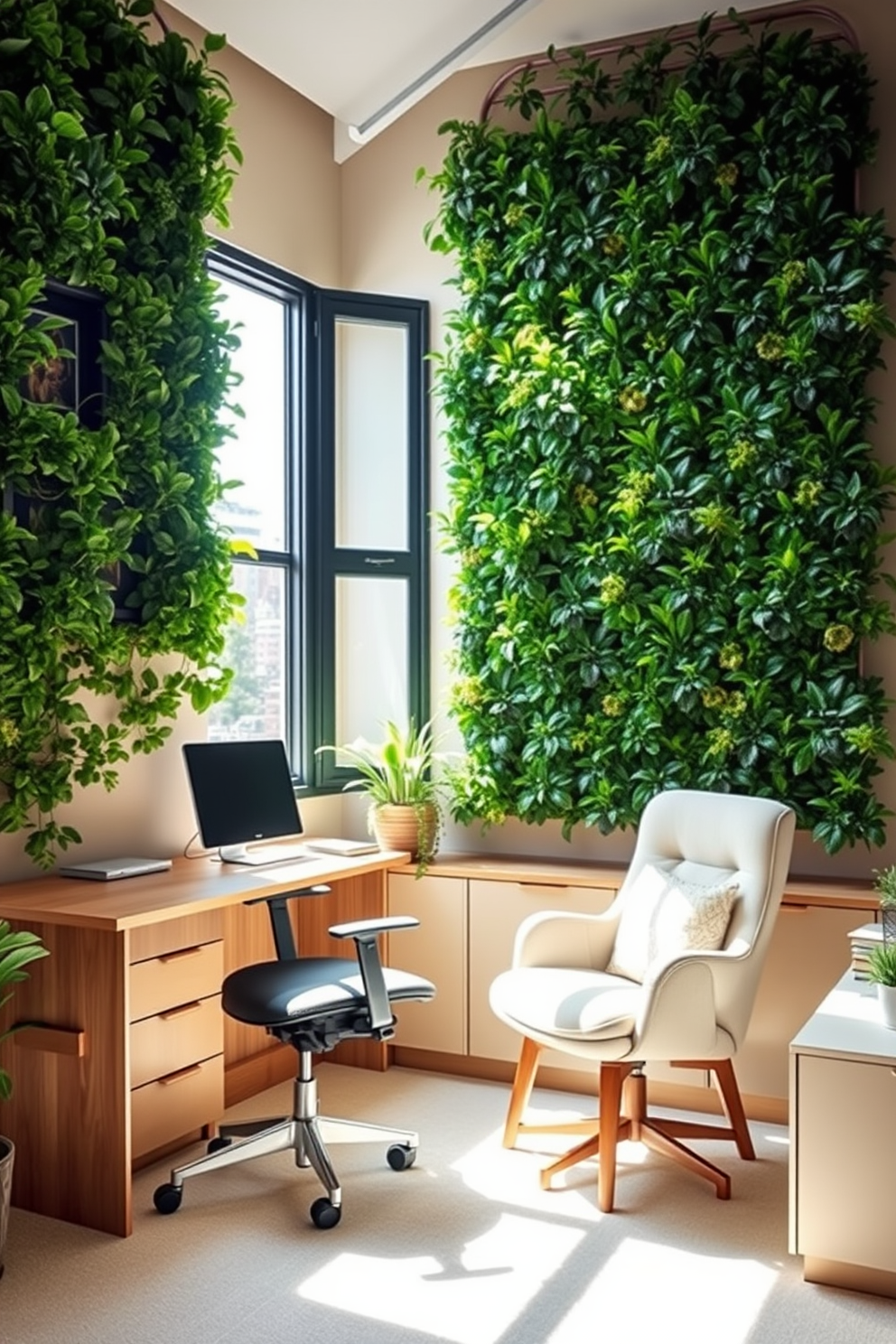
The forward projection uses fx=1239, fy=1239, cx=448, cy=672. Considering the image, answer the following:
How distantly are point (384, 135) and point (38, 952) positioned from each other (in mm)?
3442

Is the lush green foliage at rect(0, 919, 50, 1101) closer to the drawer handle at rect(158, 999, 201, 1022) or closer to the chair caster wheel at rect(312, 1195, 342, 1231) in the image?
the drawer handle at rect(158, 999, 201, 1022)

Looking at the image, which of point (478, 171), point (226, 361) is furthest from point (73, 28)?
point (478, 171)

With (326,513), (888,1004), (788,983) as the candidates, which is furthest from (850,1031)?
(326,513)

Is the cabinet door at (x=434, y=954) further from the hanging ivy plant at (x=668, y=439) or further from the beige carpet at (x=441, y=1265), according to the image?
the beige carpet at (x=441, y=1265)

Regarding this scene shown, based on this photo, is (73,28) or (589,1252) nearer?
(589,1252)

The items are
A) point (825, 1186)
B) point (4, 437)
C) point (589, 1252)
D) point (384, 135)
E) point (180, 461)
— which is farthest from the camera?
point (384, 135)

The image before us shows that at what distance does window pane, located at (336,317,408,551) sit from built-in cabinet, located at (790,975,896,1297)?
264 cm

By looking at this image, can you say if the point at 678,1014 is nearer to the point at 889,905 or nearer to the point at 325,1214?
the point at 889,905

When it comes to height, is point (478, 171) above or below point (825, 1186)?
above

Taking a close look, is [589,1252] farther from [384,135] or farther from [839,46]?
[384,135]

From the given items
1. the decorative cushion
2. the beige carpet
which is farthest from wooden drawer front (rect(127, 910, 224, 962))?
the decorative cushion

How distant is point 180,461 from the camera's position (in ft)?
12.3

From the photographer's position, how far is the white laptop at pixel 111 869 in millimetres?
3430

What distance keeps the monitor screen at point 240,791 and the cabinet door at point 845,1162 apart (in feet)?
5.95
